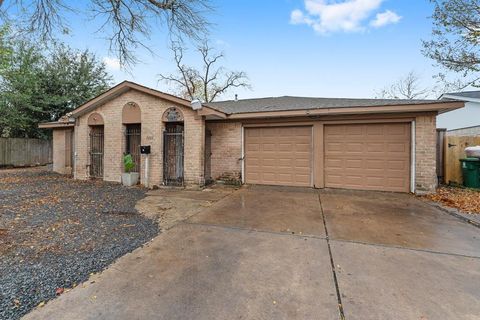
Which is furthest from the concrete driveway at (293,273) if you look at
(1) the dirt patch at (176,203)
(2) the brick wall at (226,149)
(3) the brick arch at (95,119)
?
(3) the brick arch at (95,119)

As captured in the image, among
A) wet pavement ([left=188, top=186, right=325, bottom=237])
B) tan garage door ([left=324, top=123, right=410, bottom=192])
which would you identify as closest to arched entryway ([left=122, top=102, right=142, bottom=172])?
wet pavement ([left=188, top=186, right=325, bottom=237])

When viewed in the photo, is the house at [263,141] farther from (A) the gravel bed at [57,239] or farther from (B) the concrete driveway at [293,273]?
(B) the concrete driveway at [293,273]

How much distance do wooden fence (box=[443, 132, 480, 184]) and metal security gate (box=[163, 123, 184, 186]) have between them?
902cm

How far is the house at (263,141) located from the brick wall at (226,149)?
0.04 meters

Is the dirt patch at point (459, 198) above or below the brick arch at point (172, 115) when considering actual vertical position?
below

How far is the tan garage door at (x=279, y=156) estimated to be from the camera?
310 inches

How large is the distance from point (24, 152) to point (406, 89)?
105 feet

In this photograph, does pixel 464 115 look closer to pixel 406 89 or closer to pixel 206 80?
pixel 406 89

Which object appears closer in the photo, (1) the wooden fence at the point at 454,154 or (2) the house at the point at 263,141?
(2) the house at the point at 263,141

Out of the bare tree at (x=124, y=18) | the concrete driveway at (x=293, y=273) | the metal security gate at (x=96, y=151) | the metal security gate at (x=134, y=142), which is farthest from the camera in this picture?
the metal security gate at (x=96, y=151)

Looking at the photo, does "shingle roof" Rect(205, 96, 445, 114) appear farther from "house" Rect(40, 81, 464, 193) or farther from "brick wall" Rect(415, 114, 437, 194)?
"brick wall" Rect(415, 114, 437, 194)

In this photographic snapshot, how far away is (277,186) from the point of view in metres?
8.08

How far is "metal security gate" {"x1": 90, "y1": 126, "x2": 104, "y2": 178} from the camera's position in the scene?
31.0 feet

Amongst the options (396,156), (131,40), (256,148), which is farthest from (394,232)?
(131,40)
